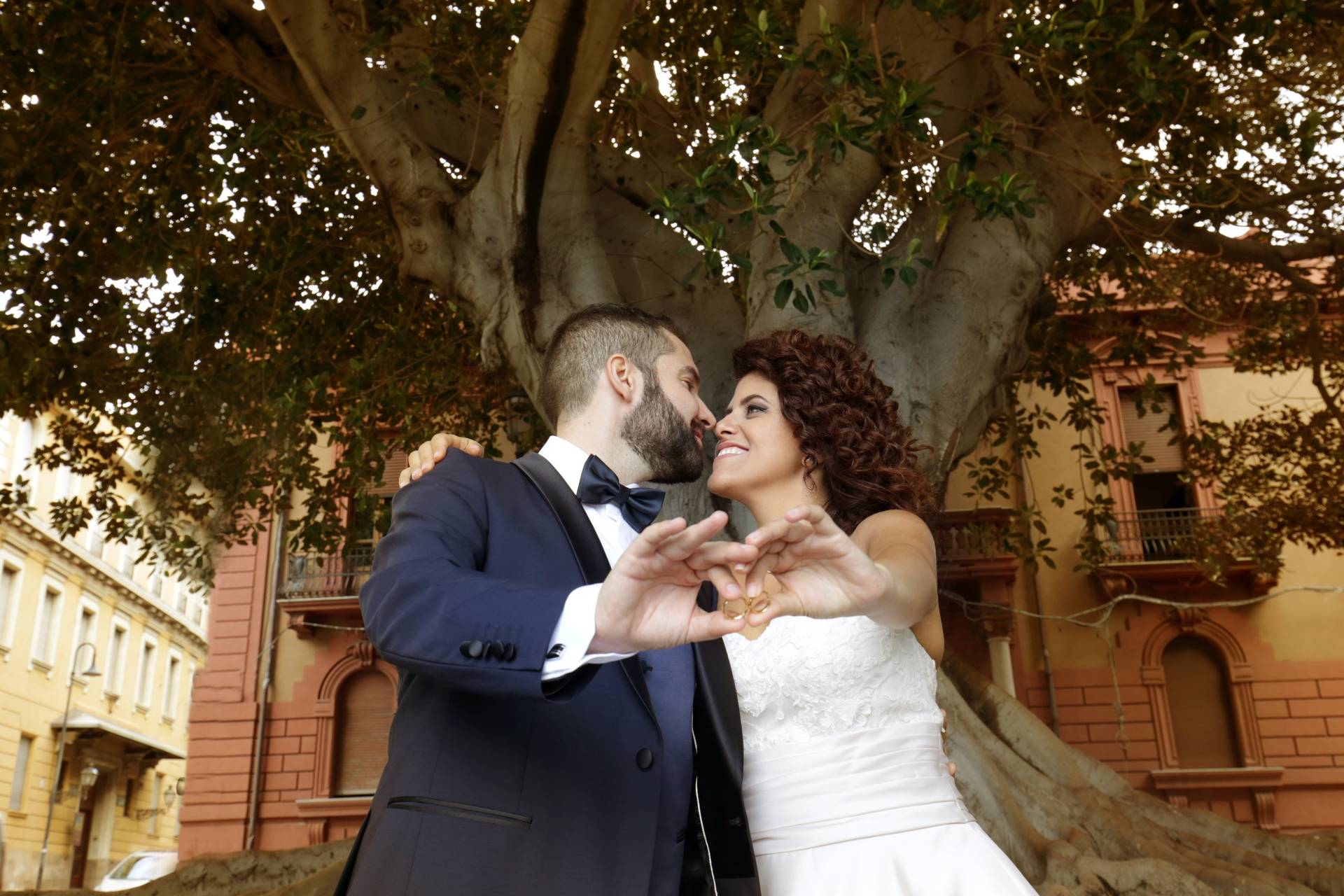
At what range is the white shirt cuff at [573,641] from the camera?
1.70 meters

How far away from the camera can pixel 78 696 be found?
97.4 feet

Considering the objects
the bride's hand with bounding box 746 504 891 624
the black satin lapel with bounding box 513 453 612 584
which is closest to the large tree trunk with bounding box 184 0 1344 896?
the black satin lapel with bounding box 513 453 612 584

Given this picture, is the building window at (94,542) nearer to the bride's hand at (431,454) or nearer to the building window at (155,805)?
the building window at (155,805)

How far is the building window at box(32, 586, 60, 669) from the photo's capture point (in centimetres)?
2750

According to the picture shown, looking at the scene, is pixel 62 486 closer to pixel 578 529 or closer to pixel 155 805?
pixel 155 805

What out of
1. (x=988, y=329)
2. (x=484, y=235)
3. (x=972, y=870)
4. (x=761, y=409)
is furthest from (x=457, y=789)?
(x=988, y=329)

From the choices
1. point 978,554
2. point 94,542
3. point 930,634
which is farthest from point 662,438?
point 94,542

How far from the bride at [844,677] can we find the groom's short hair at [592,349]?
0.40m

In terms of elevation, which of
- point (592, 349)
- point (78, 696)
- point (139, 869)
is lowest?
point (139, 869)

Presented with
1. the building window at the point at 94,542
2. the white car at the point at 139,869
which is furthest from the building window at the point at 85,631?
the white car at the point at 139,869

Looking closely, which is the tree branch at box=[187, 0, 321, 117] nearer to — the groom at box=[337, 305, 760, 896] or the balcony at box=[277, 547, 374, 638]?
the groom at box=[337, 305, 760, 896]

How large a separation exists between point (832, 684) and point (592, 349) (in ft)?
3.47

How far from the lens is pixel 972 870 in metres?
2.61

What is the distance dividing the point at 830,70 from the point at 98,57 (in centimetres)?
497
